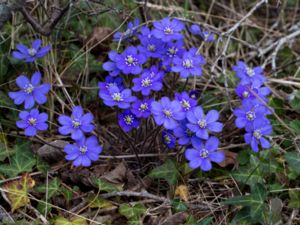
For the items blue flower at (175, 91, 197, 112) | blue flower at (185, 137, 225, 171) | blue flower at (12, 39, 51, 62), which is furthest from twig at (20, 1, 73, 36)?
blue flower at (185, 137, 225, 171)

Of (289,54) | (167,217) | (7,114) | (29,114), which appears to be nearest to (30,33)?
(7,114)

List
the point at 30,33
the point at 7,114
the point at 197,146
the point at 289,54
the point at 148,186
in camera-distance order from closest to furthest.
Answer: the point at 197,146 < the point at 148,186 < the point at 7,114 < the point at 30,33 < the point at 289,54

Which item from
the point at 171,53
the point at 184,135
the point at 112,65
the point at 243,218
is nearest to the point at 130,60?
the point at 112,65

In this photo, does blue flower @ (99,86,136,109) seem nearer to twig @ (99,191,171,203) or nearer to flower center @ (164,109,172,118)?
flower center @ (164,109,172,118)

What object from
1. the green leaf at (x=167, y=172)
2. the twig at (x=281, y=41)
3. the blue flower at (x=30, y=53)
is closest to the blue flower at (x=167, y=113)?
the green leaf at (x=167, y=172)

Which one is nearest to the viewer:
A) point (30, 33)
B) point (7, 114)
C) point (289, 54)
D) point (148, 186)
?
point (148, 186)

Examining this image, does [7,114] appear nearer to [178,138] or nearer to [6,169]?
[6,169]

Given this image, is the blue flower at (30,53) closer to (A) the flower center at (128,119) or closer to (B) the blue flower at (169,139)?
(A) the flower center at (128,119)

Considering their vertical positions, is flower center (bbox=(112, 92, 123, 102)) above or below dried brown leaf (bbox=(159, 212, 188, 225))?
above
